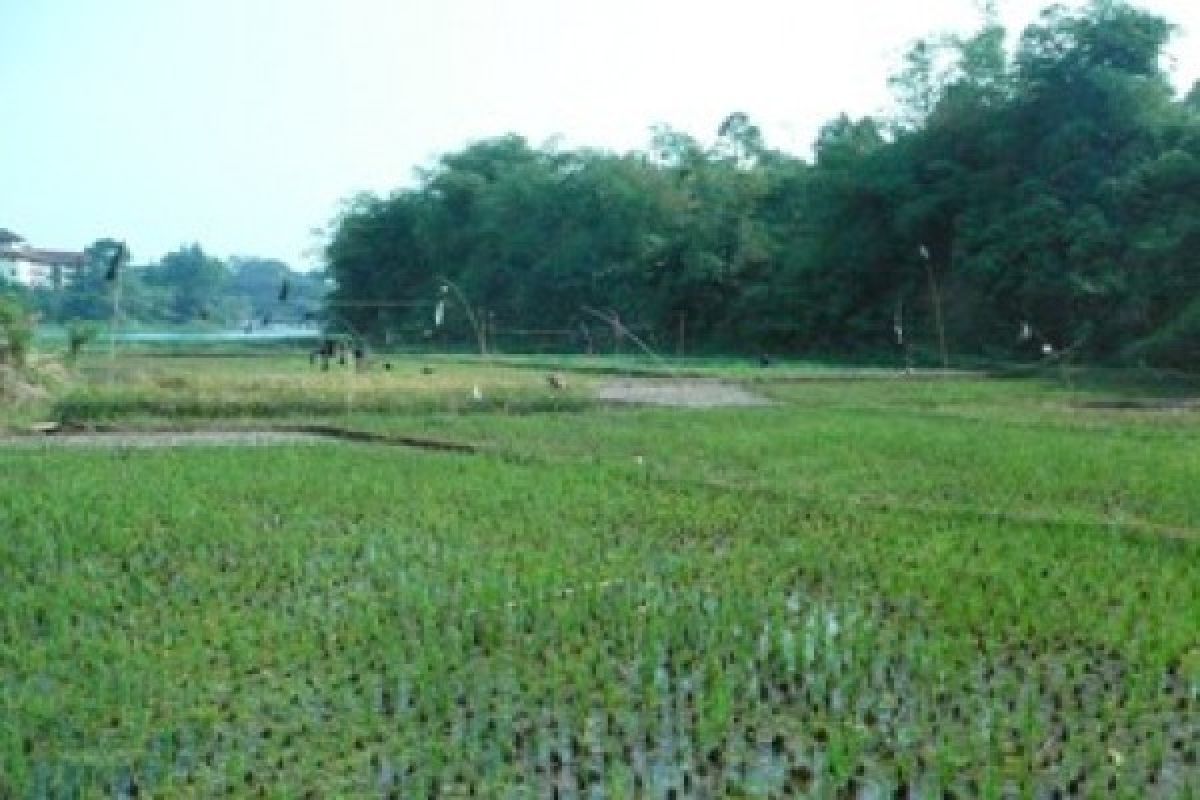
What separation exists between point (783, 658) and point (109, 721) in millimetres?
2662

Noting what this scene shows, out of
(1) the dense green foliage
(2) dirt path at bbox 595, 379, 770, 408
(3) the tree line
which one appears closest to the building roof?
(3) the tree line

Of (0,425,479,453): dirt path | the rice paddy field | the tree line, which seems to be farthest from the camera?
the tree line

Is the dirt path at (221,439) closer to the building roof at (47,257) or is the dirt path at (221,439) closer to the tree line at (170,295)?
the tree line at (170,295)

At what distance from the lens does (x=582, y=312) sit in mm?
44312

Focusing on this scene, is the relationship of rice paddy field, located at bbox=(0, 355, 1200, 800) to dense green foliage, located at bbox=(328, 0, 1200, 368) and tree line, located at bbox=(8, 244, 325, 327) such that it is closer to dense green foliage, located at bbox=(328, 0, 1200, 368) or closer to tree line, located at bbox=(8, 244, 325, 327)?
dense green foliage, located at bbox=(328, 0, 1200, 368)

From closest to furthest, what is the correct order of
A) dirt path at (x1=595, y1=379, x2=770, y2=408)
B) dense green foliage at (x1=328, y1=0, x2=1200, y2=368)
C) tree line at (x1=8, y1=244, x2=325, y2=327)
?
dirt path at (x1=595, y1=379, x2=770, y2=408), dense green foliage at (x1=328, y1=0, x2=1200, y2=368), tree line at (x1=8, y1=244, x2=325, y2=327)

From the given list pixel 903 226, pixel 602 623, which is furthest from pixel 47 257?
pixel 602 623

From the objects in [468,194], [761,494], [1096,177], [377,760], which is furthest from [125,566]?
[468,194]

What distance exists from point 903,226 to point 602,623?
28683 mm

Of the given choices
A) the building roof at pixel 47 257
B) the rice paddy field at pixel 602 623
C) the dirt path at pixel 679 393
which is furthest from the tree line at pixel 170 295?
the rice paddy field at pixel 602 623

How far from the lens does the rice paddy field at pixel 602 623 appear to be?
15.1 feet

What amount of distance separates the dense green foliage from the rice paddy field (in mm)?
15405

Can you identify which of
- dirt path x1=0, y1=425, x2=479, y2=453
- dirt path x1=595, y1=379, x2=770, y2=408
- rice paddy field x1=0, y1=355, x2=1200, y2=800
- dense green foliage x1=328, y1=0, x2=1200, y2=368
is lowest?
rice paddy field x1=0, y1=355, x2=1200, y2=800

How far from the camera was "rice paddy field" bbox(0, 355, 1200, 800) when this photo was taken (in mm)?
4602
